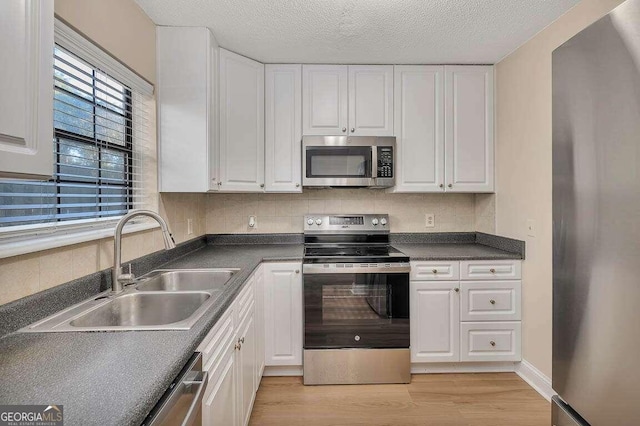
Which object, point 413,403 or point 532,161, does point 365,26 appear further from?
point 413,403

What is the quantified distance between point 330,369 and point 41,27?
229 centimetres

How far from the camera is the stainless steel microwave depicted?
2.56 metres

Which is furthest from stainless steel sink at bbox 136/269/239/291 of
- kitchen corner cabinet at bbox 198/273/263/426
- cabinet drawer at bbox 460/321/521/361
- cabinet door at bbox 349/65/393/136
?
cabinet drawer at bbox 460/321/521/361

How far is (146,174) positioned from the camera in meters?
2.04

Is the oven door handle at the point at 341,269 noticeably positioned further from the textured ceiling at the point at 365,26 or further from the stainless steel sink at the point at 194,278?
the textured ceiling at the point at 365,26

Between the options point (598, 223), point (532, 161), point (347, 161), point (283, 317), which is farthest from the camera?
point (347, 161)

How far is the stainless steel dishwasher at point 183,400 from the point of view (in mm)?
755

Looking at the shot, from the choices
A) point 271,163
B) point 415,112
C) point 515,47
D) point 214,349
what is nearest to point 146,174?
point 271,163

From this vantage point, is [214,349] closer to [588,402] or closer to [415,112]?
[588,402]

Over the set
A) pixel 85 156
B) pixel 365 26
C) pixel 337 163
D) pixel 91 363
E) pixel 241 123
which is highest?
pixel 365 26

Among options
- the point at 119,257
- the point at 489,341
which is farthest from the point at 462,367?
the point at 119,257

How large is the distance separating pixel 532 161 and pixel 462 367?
61.3 inches

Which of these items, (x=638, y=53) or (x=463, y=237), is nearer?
(x=638, y=53)

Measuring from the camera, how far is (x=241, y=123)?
2.48 m
